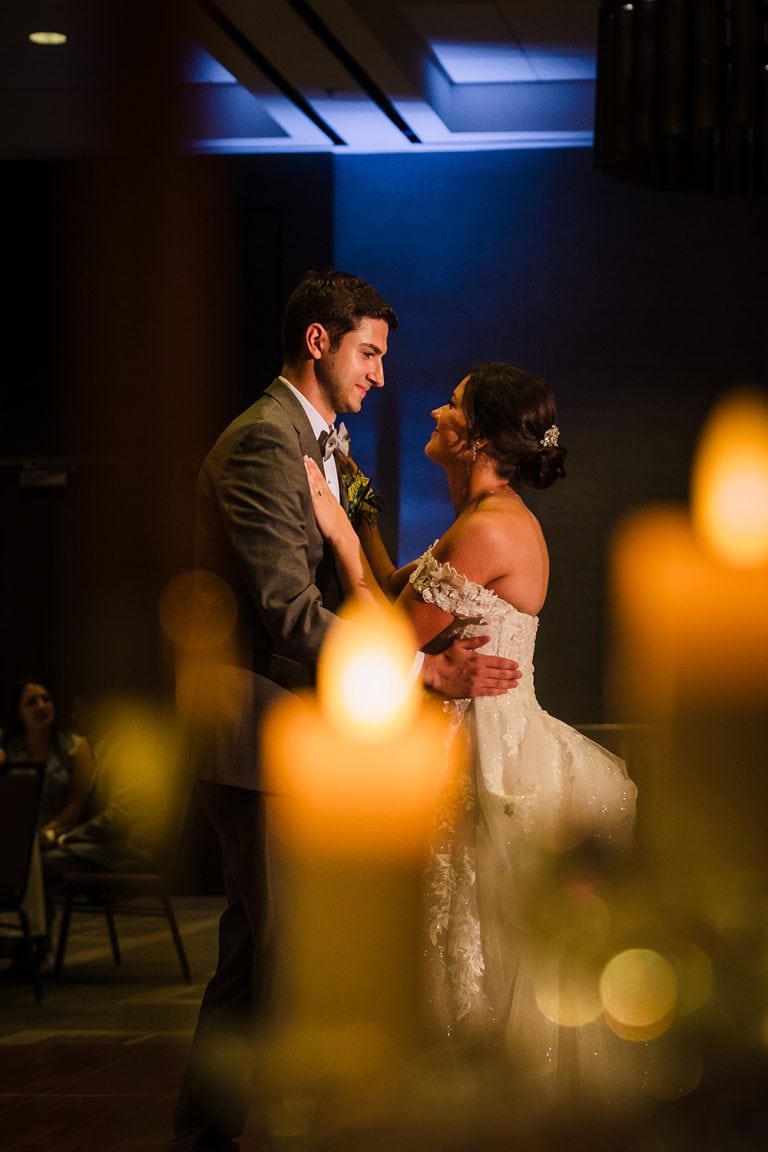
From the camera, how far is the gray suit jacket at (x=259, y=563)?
2.62m

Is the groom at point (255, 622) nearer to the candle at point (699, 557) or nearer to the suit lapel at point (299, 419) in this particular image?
the suit lapel at point (299, 419)

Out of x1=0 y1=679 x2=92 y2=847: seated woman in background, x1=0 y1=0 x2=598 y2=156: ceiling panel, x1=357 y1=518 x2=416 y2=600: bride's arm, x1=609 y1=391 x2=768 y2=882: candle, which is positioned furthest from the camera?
x1=609 y1=391 x2=768 y2=882: candle

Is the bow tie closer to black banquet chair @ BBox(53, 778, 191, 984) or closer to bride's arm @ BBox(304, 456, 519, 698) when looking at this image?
bride's arm @ BBox(304, 456, 519, 698)

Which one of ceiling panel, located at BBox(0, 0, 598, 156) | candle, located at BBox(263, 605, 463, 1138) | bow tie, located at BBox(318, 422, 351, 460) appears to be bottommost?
candle, located at BBox(263, 605, 463, 1138)

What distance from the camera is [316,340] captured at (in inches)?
113

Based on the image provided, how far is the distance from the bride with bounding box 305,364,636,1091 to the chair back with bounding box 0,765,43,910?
2.87 metres

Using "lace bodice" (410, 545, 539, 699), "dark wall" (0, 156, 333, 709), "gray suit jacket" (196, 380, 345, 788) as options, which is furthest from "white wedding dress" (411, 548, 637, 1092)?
"dark wall" (0, 156, 333, 709)

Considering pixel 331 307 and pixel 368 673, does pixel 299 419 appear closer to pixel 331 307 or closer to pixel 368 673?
pixel 331 307

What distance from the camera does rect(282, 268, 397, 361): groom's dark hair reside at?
2.85 m

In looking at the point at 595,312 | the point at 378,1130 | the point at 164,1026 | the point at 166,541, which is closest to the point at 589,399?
the point at 595,312

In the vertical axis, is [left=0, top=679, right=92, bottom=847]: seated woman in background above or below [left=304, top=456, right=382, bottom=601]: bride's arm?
below

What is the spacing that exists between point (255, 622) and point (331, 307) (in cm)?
60

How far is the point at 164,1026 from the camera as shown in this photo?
5.15 m

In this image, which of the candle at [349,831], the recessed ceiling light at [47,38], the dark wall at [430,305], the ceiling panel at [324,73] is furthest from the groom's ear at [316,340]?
the dark wall at [430,305]
